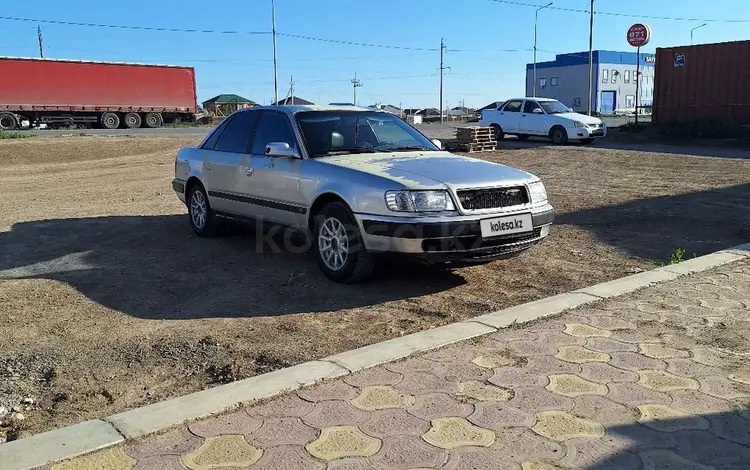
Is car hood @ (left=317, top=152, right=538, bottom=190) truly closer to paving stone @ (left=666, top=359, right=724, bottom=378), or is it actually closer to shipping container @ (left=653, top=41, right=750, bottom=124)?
paving stone @ (left=666, top=359, right=724, bottom=378)

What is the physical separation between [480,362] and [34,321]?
317 centimetres

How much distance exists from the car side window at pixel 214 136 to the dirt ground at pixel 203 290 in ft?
3.54

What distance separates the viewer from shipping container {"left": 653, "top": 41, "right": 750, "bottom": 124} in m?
24.0

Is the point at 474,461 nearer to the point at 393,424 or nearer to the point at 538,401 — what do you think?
the point at 393,424

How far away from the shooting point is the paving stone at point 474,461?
2623mm

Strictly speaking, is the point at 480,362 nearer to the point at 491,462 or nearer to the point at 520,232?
the point at 491,462

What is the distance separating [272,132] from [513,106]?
19402 mm

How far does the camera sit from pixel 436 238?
4.90 meters

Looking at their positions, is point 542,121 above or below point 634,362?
above

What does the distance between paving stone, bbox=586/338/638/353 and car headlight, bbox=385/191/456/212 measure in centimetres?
149

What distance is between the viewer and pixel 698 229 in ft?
26.1

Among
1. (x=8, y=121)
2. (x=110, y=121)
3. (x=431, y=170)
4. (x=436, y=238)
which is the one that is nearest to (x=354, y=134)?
(x=431, y=170)

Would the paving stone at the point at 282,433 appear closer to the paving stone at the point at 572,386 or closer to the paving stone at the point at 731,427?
the paving stone at the point at 572,386

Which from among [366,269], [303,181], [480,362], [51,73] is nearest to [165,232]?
[303,181]
